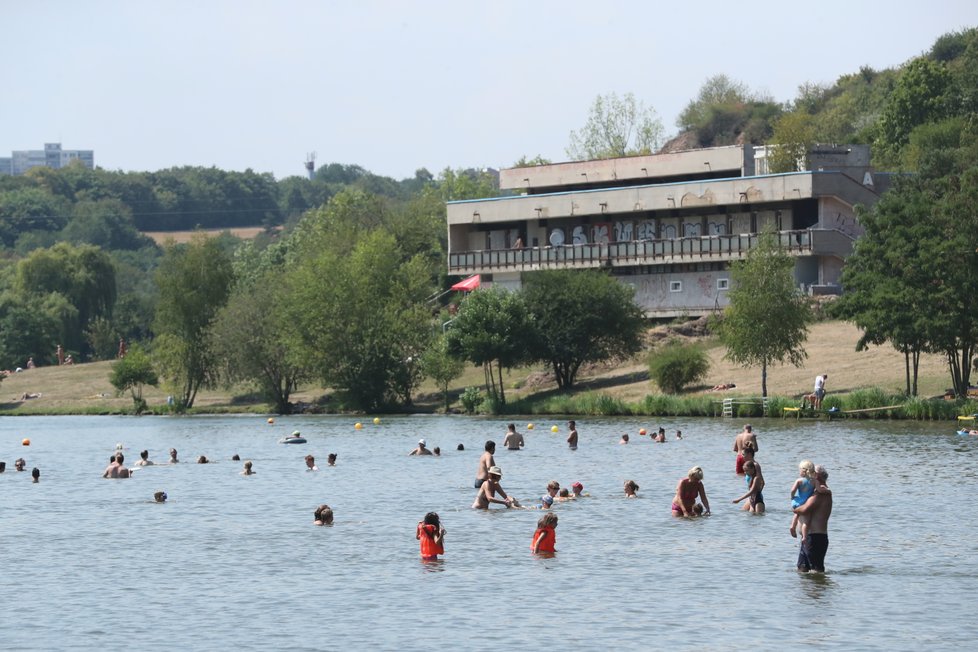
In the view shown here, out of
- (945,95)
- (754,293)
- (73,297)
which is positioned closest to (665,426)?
(754,293)

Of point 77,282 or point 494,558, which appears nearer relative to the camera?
point 494,558

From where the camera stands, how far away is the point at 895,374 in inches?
3125

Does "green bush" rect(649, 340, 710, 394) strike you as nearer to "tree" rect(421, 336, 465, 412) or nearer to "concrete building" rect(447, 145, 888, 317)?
"tree" rect(421, 336, 465, 412)

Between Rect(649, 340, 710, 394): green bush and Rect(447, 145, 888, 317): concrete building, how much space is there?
1631cm

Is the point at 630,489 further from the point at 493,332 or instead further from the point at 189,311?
the point at 189,311

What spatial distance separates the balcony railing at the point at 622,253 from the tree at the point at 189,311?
1876 cm

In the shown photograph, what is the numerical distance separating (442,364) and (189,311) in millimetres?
29359

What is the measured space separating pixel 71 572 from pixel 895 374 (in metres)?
54.1

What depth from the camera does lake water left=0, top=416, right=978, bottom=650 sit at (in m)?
26.9

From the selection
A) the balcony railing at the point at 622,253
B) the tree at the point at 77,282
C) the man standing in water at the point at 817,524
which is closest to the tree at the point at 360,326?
the balcony railing at the point at 622,253

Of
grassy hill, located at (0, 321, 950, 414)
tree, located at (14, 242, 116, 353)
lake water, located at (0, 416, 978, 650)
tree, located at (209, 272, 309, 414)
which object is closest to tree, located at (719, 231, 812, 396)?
grassy hill, located at (0, 321, 950, 414)

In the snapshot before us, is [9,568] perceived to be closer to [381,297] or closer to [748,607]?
[748,607]

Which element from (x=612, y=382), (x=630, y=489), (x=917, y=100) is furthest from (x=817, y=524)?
(x=917, y=100)

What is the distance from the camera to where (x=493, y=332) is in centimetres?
9256
